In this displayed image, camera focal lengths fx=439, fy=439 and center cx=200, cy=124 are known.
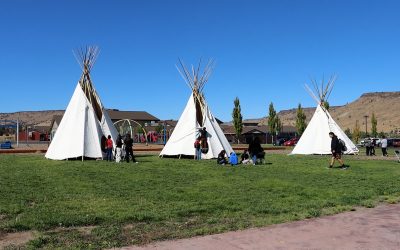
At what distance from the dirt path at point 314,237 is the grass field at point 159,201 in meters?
0.37

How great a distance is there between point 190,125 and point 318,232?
17.3 metres

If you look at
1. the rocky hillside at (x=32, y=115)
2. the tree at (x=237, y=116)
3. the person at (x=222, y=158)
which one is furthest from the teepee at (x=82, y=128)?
the rocky hillside at (x=32, y=115)

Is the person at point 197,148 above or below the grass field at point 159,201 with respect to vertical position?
above

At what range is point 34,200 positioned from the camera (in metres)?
9.18

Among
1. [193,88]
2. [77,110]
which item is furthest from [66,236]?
[193,88]

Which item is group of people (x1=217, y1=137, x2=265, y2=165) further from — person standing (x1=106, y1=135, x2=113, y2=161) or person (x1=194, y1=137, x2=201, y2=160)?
person standing (x1=106, y1=135, x2=113, y2=161)

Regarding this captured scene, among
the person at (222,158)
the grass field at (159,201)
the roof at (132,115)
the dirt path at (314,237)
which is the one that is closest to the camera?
the dirt path at (314,237)

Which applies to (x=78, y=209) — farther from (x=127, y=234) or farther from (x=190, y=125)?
(x=190, y=125)

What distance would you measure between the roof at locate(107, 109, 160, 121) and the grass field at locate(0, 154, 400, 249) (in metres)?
76.6

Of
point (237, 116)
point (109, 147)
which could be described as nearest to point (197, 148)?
point (109, 147)

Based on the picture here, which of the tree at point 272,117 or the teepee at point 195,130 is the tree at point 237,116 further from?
the teepee at point 195,130

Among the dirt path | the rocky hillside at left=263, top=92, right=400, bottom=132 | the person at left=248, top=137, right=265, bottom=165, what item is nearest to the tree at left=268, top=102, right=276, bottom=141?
the person at left=248, top=137, right=265, bottom=165

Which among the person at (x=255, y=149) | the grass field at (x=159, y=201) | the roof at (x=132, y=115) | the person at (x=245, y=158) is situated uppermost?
the roof at (x=132, y=115)

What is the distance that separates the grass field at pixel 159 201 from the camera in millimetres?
6734
